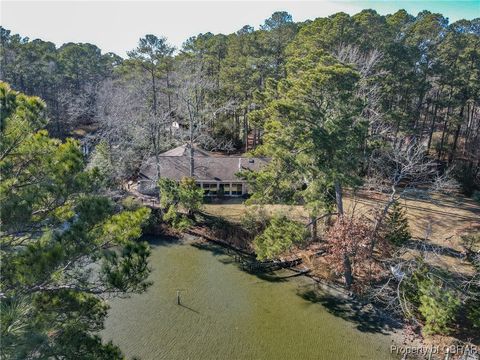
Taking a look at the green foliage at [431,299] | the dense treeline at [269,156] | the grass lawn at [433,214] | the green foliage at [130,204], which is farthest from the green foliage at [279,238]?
the green foliage at [130,204]

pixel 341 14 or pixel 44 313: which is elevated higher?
pixel 341 14

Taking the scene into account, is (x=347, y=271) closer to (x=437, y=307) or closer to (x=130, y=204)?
(x=437, y=307)

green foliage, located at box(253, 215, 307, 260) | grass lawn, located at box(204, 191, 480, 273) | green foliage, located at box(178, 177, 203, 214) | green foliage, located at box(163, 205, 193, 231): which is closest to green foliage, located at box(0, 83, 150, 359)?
green foliage, located at box(253, 215, 307, 260)

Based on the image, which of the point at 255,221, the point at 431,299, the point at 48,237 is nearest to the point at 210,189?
the point at 255,221

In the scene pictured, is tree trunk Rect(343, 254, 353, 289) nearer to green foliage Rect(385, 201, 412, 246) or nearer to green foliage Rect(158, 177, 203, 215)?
green foliage Rect(385, 201, 412, 246)

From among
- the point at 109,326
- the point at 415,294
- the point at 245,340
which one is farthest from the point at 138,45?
the point at 415,294

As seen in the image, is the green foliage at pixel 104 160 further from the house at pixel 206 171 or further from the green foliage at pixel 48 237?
the green foliage at pixel 48 237

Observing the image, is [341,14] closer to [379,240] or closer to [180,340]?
[379,240]
